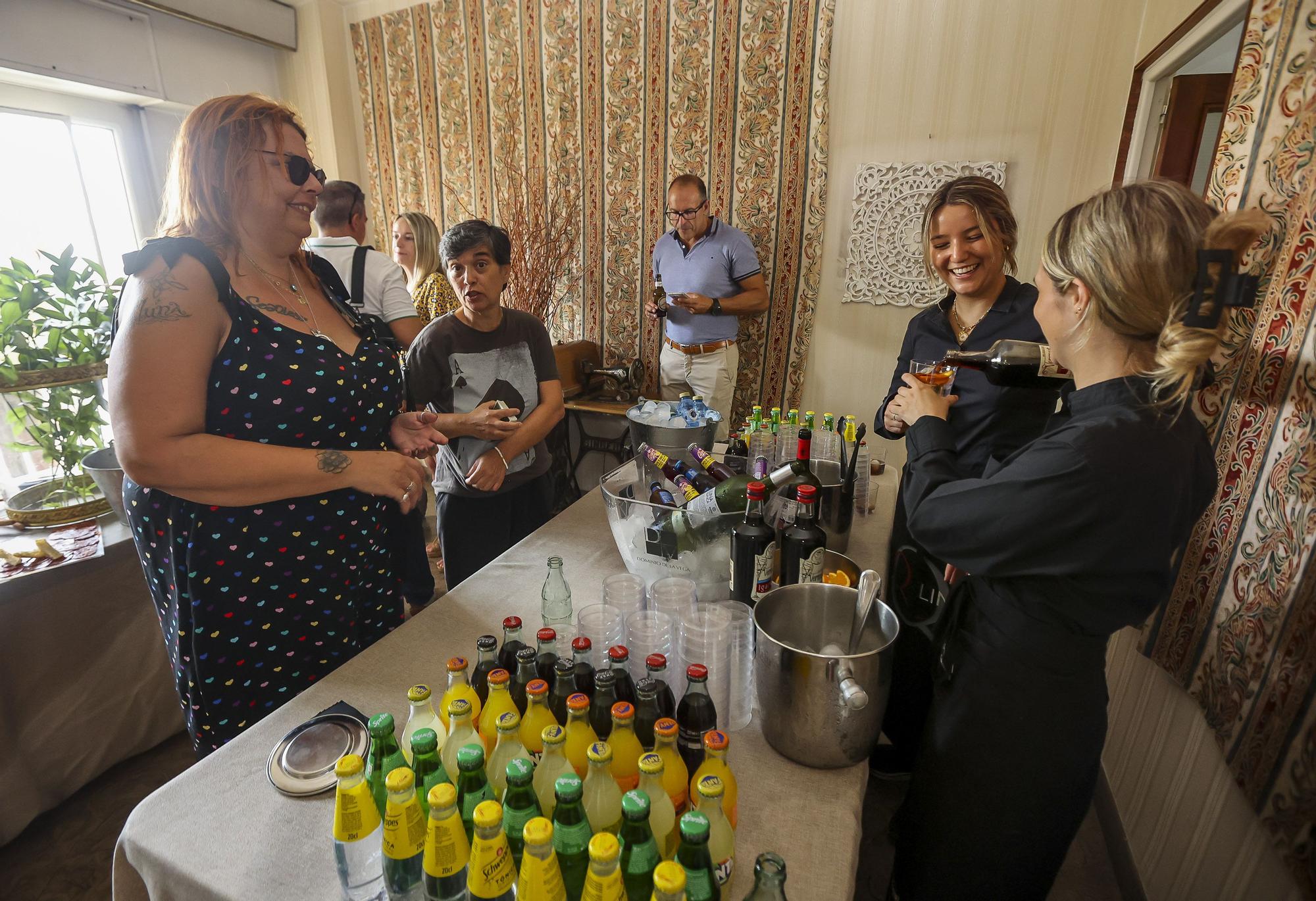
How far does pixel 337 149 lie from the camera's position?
451 cm

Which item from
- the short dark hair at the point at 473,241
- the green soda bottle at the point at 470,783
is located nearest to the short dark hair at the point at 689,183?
the short dark hair at the point at 473,241

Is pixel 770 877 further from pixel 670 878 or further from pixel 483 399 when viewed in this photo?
pixel 483 399

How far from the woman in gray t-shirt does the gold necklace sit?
1.23m

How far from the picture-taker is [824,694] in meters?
0.87

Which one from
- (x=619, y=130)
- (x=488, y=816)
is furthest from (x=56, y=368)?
(x=619, y=130)

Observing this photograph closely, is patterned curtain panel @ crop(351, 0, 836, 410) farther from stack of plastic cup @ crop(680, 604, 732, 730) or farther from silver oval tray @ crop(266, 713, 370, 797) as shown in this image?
silver oval tray @ crop(266, 713, 370, 797)

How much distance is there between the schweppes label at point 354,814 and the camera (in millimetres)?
703

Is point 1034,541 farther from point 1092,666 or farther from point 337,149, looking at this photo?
point 337,149

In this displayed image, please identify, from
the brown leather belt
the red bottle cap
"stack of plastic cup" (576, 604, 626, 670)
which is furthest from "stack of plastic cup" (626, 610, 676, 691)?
the brown leather belt

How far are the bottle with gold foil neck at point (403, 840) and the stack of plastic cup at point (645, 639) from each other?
40 centimetres

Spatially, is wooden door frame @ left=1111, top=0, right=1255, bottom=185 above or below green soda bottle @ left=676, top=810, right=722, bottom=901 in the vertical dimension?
above

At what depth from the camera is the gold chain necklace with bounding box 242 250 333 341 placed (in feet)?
3.89

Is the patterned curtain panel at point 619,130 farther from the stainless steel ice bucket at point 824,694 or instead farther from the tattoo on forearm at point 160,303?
the tattoo on forearm at point 160,303

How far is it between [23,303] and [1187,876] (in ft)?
10.4
